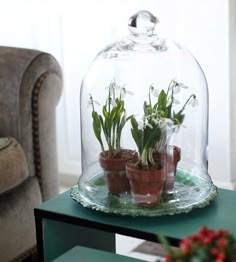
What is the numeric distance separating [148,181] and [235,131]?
48.4 inches

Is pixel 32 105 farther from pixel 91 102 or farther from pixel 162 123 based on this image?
pixel 162 123

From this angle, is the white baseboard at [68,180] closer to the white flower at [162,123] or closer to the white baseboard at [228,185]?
the white baseboard at [228,185]

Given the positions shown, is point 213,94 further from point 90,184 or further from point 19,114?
point 90,184

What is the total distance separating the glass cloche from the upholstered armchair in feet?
1.11

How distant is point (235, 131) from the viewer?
2.44m

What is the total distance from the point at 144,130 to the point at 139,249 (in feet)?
2.82

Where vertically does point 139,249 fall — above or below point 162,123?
below

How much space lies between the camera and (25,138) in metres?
1.91

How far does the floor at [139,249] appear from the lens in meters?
2.00

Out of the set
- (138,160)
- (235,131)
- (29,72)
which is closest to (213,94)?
(235,131)

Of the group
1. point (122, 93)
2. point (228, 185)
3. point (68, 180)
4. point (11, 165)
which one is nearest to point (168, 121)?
point (122, 93)

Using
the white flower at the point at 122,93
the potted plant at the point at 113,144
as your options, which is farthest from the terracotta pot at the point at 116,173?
the white flower at the point at 122,93

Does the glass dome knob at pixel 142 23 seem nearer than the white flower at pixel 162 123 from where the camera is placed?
No

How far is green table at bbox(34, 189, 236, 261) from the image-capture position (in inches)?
48.4
